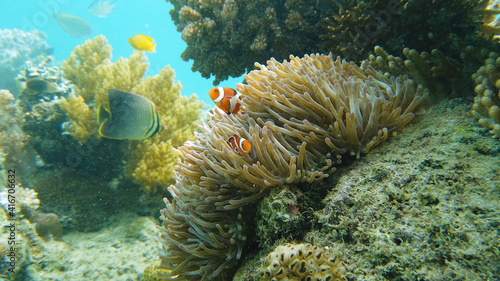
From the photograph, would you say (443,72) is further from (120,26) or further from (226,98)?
(120,26)

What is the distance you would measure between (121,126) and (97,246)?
6.56 ft

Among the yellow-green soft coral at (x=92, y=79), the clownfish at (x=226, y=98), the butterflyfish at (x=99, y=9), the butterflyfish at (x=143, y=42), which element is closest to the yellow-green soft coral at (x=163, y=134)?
the yellow-green soft coral at (x=92, y=79)

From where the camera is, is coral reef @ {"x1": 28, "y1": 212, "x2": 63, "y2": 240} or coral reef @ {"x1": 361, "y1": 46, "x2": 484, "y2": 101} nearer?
coral reef @ {"x1": 361, "y1": 46, "x2": 484, "y2": 101}

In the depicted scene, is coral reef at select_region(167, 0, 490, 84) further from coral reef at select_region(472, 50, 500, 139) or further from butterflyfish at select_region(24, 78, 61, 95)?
butterflyfish at select_region(24, 78, 61, 95)

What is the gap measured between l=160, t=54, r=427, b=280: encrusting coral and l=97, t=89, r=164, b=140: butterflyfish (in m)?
2.13

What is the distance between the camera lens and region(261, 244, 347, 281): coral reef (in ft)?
4.27

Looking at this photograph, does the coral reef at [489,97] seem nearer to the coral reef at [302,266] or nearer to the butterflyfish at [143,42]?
the coral reef at [302,266]

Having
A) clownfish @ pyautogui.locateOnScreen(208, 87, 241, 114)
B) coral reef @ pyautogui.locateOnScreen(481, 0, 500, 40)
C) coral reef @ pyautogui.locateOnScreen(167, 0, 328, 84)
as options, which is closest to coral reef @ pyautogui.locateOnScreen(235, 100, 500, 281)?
clownfish @ pyautogui.locateOnScreen(208, 87, 241, 114)

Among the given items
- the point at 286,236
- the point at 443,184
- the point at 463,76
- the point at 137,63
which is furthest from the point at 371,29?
the point at 137,63

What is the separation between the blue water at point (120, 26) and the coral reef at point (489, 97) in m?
38.7

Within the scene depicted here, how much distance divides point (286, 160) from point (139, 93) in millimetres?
4146

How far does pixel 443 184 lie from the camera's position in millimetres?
1354

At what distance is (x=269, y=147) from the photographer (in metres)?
1.76

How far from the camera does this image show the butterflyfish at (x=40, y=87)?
18.0 feet
